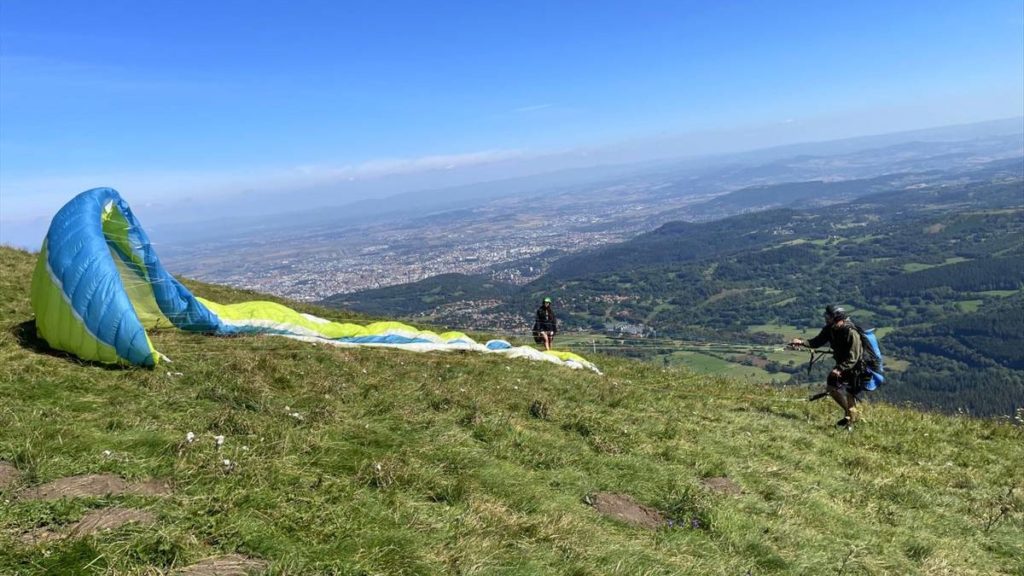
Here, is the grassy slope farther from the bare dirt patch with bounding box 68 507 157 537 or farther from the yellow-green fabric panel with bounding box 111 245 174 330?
the yellow-green fabric panel with bounding box 111 245 174 330

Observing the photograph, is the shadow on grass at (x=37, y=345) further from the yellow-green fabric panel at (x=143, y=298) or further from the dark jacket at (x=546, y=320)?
the dark jacket at (x=546, y=320)

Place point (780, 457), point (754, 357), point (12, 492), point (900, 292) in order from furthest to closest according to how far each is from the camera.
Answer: point (900, 292) < point (754, 357) < point (780, 457) < point (12, 492)

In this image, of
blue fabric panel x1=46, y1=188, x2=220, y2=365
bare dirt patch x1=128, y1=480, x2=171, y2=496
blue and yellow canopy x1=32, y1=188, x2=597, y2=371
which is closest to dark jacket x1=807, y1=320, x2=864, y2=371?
blue and yellow canopy x1=32, y1=188, x2=597, y2=371

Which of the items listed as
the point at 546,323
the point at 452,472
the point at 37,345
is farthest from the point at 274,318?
the point at 546,323

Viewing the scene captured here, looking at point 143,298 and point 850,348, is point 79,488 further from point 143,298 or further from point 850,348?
point 850,348

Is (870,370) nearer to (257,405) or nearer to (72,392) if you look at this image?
(257,405)

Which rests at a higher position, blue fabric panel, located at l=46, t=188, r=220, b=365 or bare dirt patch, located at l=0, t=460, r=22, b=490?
blue fabric panel, located at l=46, t=188, r=220, b=365

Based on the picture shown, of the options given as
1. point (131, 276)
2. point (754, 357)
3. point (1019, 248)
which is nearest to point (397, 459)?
point (131, 276)
